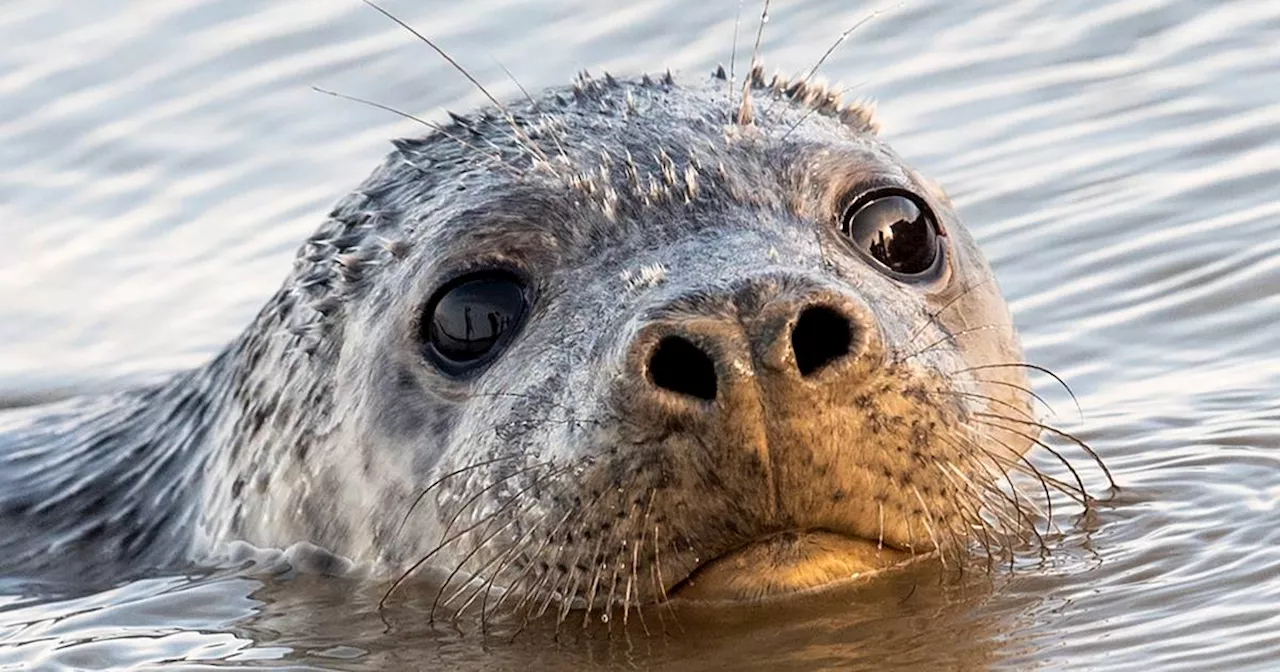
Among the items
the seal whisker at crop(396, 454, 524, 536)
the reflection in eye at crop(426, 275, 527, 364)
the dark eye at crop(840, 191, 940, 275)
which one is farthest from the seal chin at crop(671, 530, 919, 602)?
the reflection in eye at crop(426, 275, 527, 364)

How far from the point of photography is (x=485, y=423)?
20.1 ft

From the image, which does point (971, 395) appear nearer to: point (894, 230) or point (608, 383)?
point (894, 230)

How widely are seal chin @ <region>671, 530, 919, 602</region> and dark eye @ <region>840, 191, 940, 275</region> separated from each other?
763 mm

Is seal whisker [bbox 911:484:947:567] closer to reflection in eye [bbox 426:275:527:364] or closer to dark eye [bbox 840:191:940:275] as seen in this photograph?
dark eye [bbox 840:191:940:275]

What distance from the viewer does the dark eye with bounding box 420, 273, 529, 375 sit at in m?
6.32

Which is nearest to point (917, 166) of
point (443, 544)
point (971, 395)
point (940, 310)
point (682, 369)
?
point (940, 310)

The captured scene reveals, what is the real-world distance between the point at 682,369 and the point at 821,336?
0.29m

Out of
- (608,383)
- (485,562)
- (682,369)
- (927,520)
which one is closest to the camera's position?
(682,369)

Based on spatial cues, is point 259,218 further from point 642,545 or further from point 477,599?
point 642,545

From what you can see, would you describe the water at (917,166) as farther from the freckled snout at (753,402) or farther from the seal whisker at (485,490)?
the freckled snout at (753,402)

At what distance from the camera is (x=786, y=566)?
579 centimetres

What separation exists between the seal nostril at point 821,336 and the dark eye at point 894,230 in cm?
92

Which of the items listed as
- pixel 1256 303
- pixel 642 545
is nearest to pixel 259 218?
pixel 1256 303

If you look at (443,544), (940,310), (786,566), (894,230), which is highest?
(894,230)
